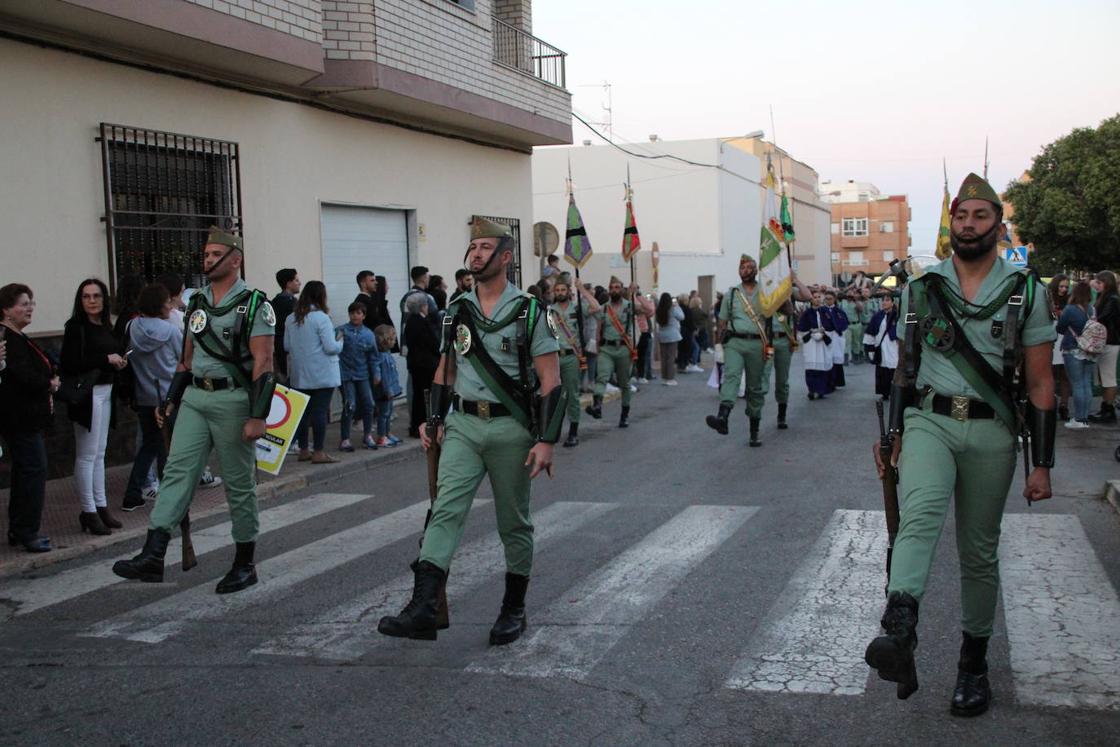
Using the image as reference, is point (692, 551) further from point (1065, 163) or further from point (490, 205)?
point (1065, 163)

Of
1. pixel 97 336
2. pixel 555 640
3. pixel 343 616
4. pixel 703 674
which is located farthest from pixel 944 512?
pixel 97 336

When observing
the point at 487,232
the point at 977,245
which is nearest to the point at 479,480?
the point at 487,232

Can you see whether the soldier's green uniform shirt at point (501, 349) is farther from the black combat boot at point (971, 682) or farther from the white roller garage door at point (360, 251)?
the white roller garage door at point (360, 251)

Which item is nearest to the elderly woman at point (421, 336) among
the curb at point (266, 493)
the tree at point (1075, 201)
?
the curb at point (266, 493)

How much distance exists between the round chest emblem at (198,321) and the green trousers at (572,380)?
680 cm

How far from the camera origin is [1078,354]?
→ 1431cm

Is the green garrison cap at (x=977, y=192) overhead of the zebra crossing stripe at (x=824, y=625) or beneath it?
overhead

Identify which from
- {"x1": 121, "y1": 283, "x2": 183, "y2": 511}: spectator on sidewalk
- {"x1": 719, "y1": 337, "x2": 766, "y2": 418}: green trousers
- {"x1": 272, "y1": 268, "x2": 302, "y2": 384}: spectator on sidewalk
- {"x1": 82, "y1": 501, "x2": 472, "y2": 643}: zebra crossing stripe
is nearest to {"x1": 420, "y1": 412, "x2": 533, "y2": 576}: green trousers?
{"x1": 82, "y1": 501, "x2": 472, "y2": 643}: zebra crossing stripe

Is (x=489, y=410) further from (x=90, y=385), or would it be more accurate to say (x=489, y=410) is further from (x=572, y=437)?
(x=572, y=437)

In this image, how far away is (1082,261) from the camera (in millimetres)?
50844

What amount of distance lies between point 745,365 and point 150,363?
6713 mm

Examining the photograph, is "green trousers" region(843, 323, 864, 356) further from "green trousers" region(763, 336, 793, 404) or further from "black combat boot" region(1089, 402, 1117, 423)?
"green trousers" region(763, 336, 793, 404)

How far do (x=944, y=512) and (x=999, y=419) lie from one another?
46cm

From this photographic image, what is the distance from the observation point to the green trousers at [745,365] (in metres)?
13.3
